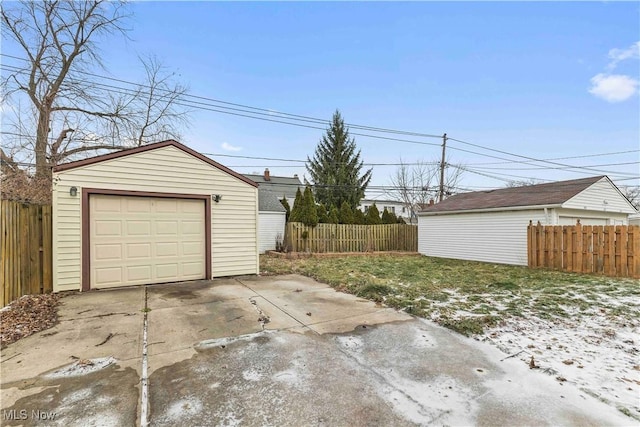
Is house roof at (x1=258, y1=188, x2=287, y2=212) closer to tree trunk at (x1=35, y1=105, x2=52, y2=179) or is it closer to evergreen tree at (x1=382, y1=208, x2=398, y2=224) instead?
evergreen tree at (x1=382, y1=208, x2=398, y2=224)

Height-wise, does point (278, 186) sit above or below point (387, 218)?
above

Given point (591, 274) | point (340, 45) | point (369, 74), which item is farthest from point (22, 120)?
point (591, 274)

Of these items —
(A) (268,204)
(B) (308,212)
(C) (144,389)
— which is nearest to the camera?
(C) (144,389)

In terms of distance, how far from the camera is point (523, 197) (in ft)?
38.8

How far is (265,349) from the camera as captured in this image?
11.0 ft

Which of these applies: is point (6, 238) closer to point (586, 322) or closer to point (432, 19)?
point (586, 322)

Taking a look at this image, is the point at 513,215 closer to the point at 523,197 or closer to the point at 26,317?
the point at 523,197

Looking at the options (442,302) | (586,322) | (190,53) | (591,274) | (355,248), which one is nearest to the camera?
(586,322)

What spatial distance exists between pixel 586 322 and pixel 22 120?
1805 centimetres

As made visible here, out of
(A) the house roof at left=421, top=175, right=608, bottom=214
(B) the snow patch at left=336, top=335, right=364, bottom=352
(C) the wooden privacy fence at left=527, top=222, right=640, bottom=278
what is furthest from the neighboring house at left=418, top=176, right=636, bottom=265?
(B) the snow patch at left=336, top=335, right=364, bottom=352

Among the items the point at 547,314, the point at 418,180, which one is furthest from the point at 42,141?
the point at 418,180

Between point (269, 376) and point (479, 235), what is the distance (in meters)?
11.9

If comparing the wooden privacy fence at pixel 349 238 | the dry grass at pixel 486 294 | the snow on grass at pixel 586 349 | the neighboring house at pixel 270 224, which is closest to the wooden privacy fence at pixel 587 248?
the dry grass at pixel 486 294

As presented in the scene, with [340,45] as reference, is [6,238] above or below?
below
